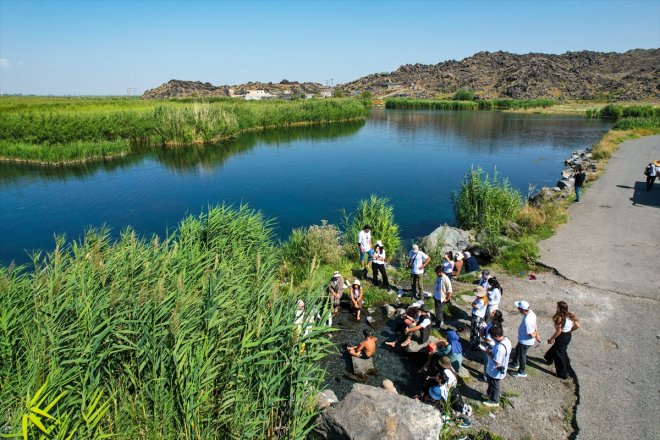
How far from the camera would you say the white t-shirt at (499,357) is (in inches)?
289

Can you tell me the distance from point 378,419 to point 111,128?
151 feet

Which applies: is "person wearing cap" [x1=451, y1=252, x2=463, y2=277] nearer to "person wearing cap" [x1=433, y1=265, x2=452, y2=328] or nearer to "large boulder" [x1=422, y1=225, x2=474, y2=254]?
"large boulder" [x1=422, y1=225, x2=474, y2=254]

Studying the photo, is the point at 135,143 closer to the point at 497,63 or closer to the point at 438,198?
the point at 438,198

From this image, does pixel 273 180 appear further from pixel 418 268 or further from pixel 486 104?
pixel 486 104

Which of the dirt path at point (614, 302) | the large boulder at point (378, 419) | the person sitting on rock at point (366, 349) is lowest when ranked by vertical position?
the person sitting on rock at point (366, 349)

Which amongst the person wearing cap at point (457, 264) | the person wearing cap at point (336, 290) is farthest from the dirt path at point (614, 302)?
the person wearing cap at point (336, 290)

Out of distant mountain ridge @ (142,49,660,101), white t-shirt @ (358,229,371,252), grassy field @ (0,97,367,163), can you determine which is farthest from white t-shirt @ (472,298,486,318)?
distant mountain ridge @ (142,49,660,101)

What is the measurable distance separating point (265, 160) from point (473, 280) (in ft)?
98.3

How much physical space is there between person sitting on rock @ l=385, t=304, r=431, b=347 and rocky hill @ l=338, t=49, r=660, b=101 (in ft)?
414

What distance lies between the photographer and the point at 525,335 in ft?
26.9

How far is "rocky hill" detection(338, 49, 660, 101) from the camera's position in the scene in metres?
117

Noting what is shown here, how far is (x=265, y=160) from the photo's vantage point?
39.4m

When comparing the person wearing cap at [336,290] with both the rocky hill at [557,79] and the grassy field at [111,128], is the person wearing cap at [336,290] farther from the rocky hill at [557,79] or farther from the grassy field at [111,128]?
the rocky hill at [557,79]

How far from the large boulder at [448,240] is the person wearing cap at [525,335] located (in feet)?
22.6
